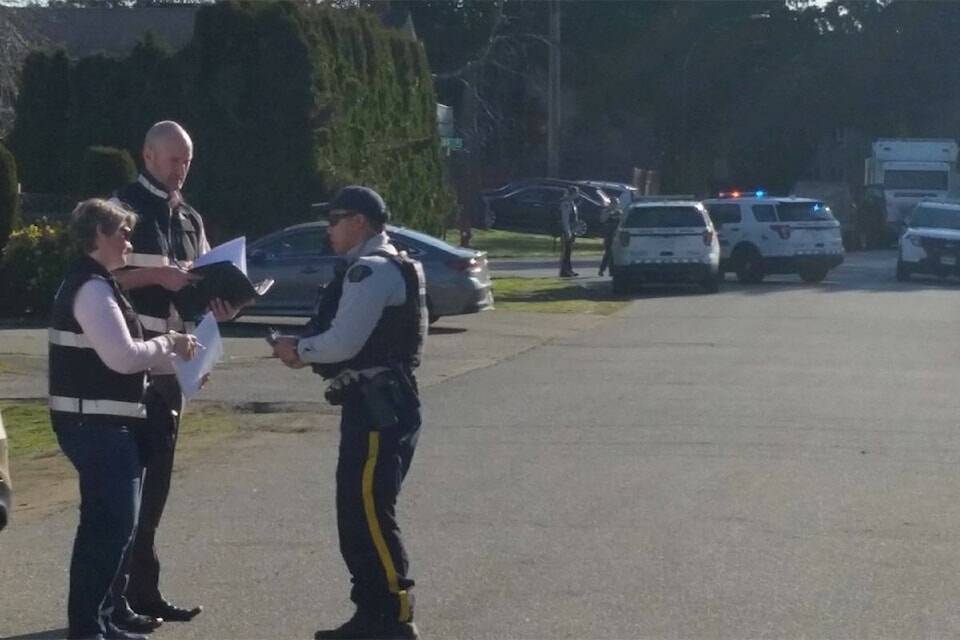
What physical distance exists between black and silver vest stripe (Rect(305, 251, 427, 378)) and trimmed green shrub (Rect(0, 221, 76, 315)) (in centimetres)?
1780

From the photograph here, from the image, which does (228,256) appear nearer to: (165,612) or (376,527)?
(376,527)

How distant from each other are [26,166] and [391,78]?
7.28 m

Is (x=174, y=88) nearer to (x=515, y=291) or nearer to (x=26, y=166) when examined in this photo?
(x=26, y=166)

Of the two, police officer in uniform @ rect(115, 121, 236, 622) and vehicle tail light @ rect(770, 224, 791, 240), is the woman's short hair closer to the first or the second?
police officer in uniform @ rect(115, 121, 236, 622)

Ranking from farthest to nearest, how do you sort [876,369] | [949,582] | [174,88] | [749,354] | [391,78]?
[391,78], [174,88], [749,354], [876,369], [949,582]

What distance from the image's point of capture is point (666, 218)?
30.7m

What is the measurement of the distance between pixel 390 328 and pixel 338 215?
0.51 m

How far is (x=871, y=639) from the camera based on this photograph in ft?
22.9

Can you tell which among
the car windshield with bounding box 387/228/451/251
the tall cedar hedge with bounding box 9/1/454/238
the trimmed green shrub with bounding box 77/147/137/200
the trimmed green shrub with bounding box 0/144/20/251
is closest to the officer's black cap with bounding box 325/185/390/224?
the car windshield with bounding box 387/228/451/251

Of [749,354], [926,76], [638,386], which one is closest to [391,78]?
[749,354]

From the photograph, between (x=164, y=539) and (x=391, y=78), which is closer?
(x=164, y=539)

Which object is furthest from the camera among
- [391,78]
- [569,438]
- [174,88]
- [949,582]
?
[391,78]

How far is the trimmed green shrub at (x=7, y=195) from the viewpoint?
75.4ft

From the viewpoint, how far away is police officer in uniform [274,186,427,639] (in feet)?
21.6
